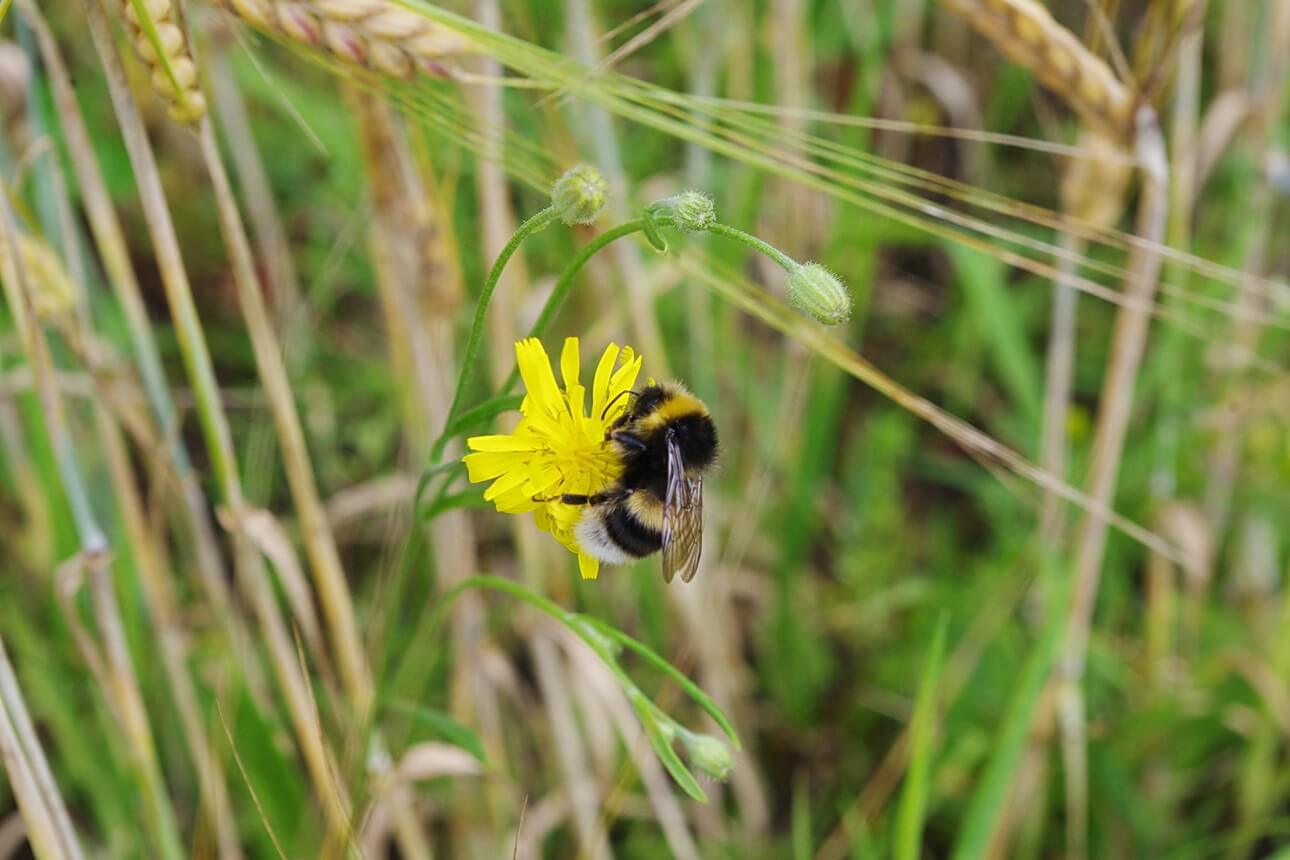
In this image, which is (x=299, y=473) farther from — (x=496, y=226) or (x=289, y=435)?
(x=496, y=226)

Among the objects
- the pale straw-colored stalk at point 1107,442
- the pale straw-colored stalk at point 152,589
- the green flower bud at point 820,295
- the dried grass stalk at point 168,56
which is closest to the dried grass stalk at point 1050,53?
the pale straw-colored stalk at point 1107,442

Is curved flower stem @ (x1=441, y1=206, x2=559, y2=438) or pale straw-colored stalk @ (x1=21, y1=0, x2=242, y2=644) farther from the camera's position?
pale straw-colored stalk @ (x1=21, y1=0, x2=242, y2=644)

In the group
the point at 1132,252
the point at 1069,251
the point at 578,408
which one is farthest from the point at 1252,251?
the point at 578,408

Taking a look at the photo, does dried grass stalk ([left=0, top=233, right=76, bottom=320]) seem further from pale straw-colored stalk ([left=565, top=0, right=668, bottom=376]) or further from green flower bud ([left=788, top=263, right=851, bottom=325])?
green flower bud ([left=788, top=263, right=851, bottom=325])

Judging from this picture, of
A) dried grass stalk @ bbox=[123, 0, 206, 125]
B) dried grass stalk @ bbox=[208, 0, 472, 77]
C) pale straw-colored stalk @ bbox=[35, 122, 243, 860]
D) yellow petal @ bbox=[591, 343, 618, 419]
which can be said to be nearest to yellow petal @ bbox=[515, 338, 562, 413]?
yellow petal @ bbox=[591, 343, 618, 419]

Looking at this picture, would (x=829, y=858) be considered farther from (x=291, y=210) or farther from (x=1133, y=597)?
(x=291, y=210)

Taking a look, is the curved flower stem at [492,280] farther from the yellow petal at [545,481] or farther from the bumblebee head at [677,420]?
the bumblebee head at [677,420]
